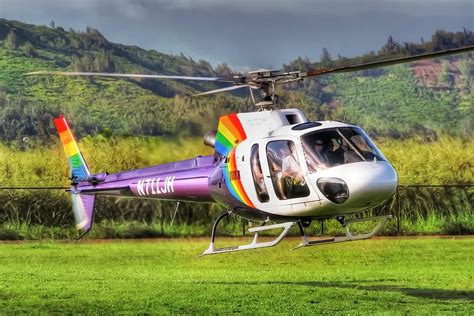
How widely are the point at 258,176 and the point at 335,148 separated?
137 centimetres

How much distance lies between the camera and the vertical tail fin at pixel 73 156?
22.0 metres

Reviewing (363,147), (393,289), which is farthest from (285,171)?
Result: (393,289)

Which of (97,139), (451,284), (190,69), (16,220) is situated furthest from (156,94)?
(451,284)

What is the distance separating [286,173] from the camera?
16031 mm

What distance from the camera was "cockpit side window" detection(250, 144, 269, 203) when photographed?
54.0 ft

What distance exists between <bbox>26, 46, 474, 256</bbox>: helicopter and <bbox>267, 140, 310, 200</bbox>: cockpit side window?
0.01 meters

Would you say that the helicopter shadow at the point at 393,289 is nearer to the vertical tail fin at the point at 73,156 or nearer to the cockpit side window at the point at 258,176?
the vertical tail fin at the point at 73,156

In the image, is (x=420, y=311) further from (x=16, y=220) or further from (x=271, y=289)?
(x=16, y=220)

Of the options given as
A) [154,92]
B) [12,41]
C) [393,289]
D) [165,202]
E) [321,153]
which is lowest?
[393,289]

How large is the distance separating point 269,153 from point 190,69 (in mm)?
64299

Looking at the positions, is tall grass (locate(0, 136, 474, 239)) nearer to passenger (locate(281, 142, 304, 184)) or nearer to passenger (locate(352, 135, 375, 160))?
passenger (locate(281, 142, 304, 184))

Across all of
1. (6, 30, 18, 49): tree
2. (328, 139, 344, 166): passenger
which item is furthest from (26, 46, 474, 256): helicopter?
(6, 30, 18, 49): tree

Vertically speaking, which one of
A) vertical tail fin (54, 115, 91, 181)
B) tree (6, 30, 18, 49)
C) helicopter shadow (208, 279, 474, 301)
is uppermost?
tree (6, 30, 18, 49)

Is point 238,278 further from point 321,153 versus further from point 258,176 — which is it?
point 321,153
